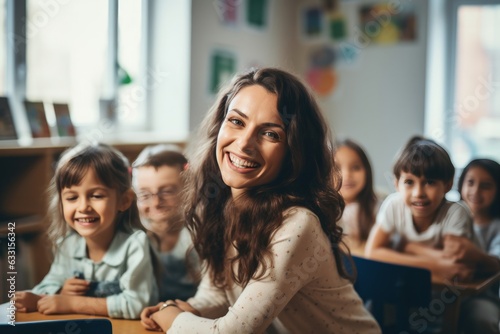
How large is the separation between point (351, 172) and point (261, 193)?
0.92 m

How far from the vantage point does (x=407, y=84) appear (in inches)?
170

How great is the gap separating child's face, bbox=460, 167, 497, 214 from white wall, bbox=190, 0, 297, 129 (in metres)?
1.57

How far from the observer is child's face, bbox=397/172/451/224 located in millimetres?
1657

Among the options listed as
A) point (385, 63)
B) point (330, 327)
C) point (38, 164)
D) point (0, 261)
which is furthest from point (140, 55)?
point (330, 327)

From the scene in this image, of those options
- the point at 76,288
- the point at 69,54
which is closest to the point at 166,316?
the point at 76,288

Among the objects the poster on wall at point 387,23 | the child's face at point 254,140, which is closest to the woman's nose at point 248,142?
the child's face at point 254,140

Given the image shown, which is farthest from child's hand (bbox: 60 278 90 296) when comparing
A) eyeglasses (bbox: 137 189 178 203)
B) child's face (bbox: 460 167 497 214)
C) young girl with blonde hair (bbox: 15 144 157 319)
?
child's face (bbox: 460 167 497 214)

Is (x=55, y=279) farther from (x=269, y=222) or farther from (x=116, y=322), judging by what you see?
(x=269, y=222)

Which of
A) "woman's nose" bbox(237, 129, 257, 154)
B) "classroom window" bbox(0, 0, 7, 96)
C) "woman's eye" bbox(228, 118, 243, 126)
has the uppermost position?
"classroom window" bbox(0, 0, 7, 96)

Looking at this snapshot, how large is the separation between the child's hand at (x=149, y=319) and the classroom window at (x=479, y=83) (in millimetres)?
3191

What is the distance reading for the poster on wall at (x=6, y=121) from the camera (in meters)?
2.49

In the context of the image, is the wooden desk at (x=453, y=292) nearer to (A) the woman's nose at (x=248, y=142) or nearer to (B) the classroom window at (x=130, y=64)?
(A) the woman's nose at (x=248, y=142)

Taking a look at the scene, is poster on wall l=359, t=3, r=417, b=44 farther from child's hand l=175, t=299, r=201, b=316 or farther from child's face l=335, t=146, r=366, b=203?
child's hand l=175, t=299, r=201, b=316

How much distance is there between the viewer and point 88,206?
140cm
